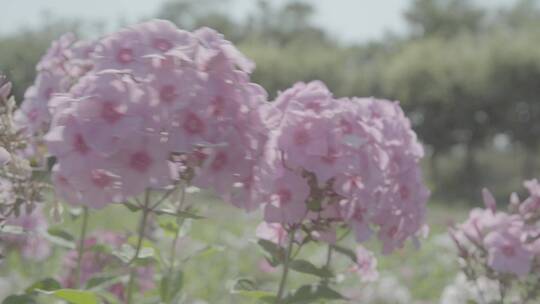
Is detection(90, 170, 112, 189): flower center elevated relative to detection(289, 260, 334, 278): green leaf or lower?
elevated

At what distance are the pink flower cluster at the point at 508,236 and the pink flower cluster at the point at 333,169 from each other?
39 centimetres

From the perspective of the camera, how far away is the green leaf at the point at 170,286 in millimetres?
1964

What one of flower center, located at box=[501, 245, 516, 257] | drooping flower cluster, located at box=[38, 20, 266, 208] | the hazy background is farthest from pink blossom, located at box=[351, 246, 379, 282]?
the hazy background

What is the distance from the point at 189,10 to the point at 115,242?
1704 inches

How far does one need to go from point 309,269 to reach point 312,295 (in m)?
0.09

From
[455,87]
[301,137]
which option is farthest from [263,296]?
[455,87]

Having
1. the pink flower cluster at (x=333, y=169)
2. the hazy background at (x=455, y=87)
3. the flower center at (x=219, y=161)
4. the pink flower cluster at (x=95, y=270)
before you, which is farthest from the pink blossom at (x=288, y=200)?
the hazy background at (x=455, y=87)

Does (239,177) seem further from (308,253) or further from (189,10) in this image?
Answer: (189,10)

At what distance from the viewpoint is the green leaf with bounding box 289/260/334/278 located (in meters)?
1.63

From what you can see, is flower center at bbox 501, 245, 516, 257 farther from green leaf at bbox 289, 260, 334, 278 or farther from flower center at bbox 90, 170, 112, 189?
flower center at bbox 90, 170, 112, 189

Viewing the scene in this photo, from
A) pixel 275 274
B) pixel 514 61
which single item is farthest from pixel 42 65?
pixel 514 61

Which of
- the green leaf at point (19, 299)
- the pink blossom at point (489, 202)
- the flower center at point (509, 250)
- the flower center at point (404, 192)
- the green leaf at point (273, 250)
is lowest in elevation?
the green leaf at point (19, 299)

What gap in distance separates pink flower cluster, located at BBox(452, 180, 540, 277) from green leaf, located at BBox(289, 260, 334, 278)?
567 mm

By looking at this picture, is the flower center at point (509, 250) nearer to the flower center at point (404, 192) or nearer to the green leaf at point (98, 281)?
the flower center at point (404, 192)
